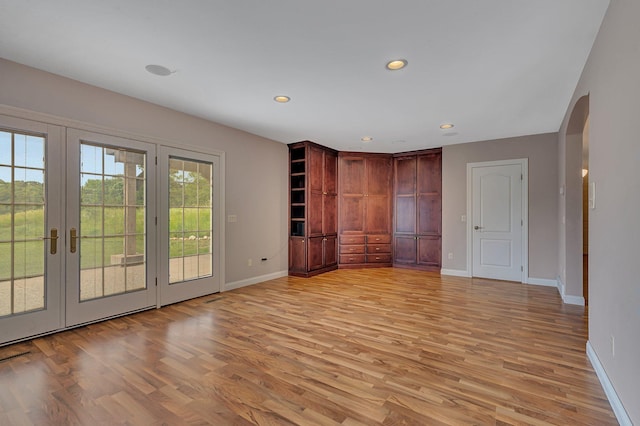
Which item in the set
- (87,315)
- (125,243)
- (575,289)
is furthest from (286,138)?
(575,289)

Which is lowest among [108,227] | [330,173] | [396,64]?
[108,227]

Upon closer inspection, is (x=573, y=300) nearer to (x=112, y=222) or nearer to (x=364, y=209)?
(x=364, y=209)

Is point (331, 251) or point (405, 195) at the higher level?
point (405, 195)

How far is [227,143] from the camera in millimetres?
4809

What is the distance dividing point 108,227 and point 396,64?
3528 millimetres

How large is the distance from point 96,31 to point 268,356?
2852 millimetres

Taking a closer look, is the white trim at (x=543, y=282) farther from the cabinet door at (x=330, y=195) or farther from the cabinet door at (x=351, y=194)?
the cabinet door at (x=330, y=195)

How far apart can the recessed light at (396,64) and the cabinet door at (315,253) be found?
3.67 m

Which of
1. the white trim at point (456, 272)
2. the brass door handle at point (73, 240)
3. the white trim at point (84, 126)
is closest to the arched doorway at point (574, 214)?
the white trim at point (456, 272)

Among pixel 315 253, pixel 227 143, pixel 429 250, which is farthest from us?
pixel 429 250

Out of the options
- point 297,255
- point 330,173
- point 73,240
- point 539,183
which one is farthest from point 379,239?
point 73,240

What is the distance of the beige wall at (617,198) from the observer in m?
1.57

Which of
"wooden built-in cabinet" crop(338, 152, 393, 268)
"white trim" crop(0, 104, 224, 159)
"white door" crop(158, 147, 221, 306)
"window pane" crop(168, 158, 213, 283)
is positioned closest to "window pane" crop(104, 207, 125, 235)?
"white door" crop(158, 147, 221, 306)

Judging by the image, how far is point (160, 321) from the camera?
11.2 ft
